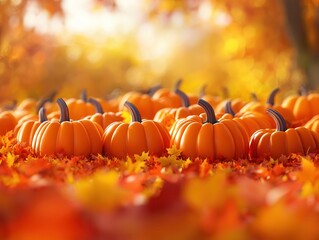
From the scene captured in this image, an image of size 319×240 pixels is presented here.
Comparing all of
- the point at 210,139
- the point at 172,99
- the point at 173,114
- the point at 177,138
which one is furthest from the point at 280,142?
the point at 172,99

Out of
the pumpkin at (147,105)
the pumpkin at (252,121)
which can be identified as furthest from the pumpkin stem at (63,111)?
the pumpkin at (147,105)

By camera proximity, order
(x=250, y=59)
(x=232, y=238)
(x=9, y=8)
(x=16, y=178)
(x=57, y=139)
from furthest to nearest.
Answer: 1. (x=250, y=59)
2. (x=9, y=8)
3. (x=57, y=139)
4. (x=16, y=178)
5. (x=232, y=238)

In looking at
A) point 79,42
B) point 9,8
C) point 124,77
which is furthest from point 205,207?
point 79,42

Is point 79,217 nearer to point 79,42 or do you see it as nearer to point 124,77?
point 124,77

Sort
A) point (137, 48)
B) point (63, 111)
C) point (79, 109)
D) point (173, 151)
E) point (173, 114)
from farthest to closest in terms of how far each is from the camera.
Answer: point (137, 48)
point (79, 109)
point (173, 114)
point (63, 111)
point (173, 151)

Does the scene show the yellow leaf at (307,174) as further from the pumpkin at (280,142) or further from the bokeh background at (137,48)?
the bokeh background at (137,48)

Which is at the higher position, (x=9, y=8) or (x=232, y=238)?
(x=9, y=8)

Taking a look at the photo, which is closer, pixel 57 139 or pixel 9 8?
pixel 57 139

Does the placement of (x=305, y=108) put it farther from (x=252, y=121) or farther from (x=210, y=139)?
(x=210, y=139)
